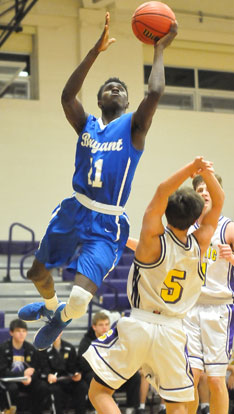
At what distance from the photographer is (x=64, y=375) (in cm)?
1042

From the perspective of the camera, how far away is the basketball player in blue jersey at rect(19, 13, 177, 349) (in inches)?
211

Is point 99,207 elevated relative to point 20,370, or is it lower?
elevated

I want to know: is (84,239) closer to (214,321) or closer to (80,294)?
(80,294)

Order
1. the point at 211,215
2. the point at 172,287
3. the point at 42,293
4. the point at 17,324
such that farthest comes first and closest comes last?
the point at 17,324 < the point at 42,293 < the point at 211,215 < the point at 172,287

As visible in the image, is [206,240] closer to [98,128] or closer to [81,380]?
[98,128]

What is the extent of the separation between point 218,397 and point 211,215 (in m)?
1.74

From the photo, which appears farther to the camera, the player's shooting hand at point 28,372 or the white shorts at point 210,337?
the player's shooting hand at point 28,372

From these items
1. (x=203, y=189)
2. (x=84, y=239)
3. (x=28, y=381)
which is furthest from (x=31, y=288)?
(x=84, y=239)

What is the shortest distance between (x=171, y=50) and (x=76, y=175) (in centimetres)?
1126

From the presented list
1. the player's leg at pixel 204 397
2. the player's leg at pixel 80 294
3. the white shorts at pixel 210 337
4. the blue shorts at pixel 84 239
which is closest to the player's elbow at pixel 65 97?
the blue shorts at pixel 84 239

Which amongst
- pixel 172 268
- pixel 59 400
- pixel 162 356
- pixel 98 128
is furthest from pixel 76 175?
pixel 59 400

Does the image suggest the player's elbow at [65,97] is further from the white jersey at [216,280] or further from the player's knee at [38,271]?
the white jersey at [216,280]

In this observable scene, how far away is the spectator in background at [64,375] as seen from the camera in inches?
402

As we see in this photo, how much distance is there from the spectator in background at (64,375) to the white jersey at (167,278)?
17.1ft
